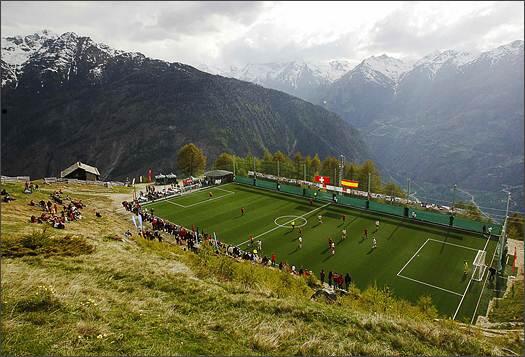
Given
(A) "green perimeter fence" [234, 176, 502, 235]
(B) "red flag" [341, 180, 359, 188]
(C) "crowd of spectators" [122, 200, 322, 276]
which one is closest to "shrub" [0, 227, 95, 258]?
(C) "crowd of spectators" [122, 200, 322, 276]

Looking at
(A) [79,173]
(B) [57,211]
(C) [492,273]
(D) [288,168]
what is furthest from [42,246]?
(D) [288,168]

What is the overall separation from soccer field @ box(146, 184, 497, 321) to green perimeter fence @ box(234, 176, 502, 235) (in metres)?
1.42

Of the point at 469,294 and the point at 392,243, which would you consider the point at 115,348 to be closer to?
the point at 469,294

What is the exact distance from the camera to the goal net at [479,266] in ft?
111

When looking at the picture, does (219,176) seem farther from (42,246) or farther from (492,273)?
(42,246)

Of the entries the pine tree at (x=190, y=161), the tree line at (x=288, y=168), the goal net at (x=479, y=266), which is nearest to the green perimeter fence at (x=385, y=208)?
the goal net at (x=479, y=266)

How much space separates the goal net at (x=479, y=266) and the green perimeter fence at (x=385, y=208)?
7.92 meters

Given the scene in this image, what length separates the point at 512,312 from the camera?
27.3 metres

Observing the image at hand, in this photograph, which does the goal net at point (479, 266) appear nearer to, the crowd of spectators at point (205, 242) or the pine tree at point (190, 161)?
the crowd of spectators at point (205, 242)

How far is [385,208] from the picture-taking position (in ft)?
173

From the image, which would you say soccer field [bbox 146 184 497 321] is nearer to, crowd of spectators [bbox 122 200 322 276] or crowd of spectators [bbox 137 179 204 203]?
crowd of spectators [bbox 122 200 322 276]

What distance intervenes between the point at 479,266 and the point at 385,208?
1853 cm

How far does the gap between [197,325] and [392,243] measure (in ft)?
113

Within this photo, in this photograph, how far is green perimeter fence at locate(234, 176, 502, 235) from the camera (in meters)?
45.2
